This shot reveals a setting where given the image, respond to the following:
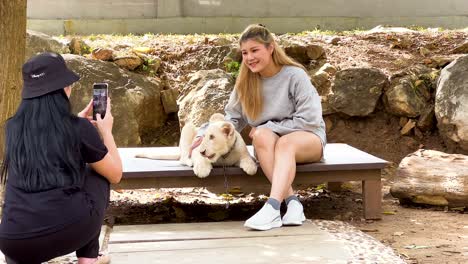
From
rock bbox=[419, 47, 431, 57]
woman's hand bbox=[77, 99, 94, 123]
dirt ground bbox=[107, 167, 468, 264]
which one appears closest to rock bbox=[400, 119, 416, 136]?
dirt ground bbox=[107, 167, 468, 264]

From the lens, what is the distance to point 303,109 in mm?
4836

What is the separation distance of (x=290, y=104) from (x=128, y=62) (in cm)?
388

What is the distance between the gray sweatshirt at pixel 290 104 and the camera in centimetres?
484

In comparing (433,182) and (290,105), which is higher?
(290,105)

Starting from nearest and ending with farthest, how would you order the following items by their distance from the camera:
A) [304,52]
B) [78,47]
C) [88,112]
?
[88,112], [304,52], [78,47]

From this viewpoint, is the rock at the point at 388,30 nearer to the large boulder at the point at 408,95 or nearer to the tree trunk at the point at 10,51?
the large boulder at the point at 408,95

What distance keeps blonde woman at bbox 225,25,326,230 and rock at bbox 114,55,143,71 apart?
11.5 ft

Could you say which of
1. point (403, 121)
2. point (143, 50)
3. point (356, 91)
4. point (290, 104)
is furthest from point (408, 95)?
point (143, 50)

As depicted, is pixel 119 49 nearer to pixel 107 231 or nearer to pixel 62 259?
pixel 107 231

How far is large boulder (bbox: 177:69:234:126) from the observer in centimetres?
718

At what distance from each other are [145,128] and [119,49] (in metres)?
1.53

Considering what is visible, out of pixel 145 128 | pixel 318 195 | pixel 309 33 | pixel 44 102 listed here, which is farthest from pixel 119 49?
pixel 44 102

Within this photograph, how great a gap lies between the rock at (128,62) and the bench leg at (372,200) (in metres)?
4.09

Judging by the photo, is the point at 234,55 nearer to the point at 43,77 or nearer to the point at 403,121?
the point at 403,121
